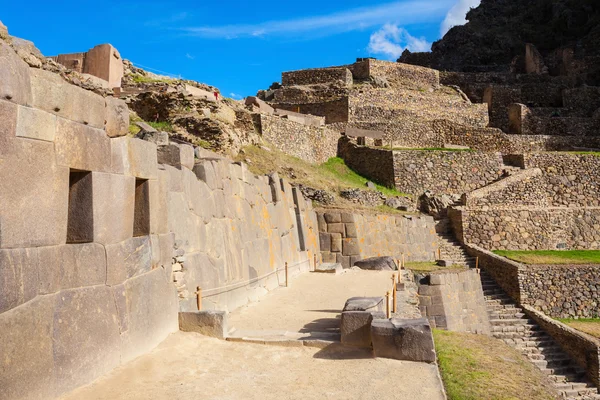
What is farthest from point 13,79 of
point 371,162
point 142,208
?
point 371,162

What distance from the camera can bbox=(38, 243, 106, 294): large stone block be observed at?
421 cm

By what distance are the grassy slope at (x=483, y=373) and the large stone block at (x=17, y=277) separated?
4.00 m

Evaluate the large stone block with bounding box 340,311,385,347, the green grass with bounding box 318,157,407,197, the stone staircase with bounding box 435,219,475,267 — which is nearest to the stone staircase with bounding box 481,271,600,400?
the stone staircase with bounding box 435,219,475,267

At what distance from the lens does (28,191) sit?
13.4 ft

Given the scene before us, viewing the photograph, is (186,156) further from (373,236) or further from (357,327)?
(373,236)

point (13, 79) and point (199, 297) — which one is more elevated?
point (13, 79)

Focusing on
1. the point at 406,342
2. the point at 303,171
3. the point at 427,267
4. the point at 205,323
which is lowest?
the point at 427,267

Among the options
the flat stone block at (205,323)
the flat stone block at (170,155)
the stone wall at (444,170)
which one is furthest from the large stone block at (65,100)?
the stone wall at (444,170)

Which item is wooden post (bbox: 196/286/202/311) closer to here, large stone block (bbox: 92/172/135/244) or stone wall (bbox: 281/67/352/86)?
large stone block (bbox: 92/172/135/244)

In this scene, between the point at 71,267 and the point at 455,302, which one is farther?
the point at 455,302

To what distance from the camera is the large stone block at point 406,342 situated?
5645 millimetres

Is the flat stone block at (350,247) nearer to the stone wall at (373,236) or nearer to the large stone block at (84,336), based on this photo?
the stone wall at (373,236)

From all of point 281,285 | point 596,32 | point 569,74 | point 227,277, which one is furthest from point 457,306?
point 596,32

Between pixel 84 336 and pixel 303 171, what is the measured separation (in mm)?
17550
